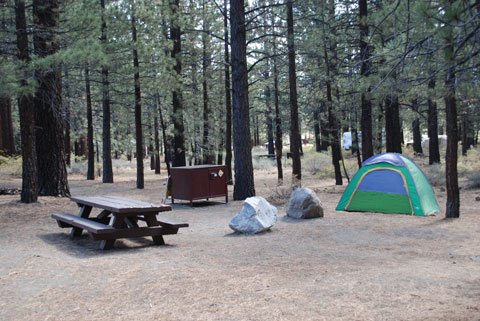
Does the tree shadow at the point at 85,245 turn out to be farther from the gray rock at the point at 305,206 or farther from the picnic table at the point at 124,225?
the gray rock at the point at 305,206

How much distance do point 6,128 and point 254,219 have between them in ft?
66.7

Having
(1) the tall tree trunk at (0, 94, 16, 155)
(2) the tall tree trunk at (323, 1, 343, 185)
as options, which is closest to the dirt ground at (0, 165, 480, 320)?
(2) the tall tree trunk at (323, 1, 343, 185)

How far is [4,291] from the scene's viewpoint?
4855 mm

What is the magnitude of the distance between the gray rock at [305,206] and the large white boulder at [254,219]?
1.43 meters

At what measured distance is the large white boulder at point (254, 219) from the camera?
8.42m

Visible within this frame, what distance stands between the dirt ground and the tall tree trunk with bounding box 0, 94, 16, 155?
53.0ft

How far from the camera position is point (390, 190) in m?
10.7

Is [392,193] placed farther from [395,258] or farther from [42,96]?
[42,96]

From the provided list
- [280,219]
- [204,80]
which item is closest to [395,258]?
[280,219]

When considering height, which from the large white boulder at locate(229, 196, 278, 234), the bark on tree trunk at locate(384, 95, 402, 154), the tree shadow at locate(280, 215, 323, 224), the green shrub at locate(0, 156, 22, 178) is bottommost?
the tree shadow at locate(280, 215, 323, 224)

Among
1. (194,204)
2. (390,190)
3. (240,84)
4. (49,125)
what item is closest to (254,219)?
(390,190)

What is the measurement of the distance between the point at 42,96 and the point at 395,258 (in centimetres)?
1052

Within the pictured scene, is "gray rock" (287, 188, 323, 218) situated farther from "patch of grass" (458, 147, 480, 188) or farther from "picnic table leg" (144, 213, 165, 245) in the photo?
"patch of grass" (458, 147, 480, 188)

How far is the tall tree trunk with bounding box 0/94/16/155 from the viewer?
76.1 feet
